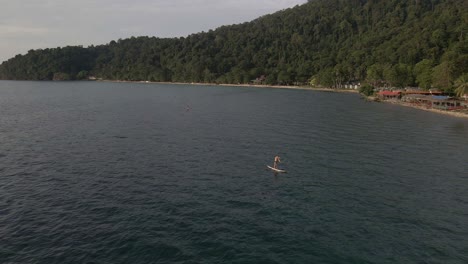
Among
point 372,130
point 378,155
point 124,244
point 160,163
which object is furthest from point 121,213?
point 372,130

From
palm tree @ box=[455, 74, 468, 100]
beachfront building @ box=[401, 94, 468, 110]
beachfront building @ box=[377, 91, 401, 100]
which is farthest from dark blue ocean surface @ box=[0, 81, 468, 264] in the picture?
beachfront building @ box=[377, 91, 401, 100]

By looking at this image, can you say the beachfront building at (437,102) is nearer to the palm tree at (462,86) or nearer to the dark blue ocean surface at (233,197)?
the palm tree at (462,86)

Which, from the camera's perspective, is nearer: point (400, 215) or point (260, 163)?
point (400, 215)

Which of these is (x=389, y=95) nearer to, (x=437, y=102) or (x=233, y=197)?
(x=437, y=102)

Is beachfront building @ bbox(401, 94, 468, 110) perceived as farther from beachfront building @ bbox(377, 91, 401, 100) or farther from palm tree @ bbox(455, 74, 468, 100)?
beachfront building @ bbox(377, 91, 401, 100)

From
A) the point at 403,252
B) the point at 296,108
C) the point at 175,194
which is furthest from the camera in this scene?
the point at 296,108

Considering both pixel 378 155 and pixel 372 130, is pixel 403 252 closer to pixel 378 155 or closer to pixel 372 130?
pixel 378 155

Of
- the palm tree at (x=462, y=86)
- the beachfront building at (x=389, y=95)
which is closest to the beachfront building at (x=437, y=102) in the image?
the palm tree at (x=462, y=86)

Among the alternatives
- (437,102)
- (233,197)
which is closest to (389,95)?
(437,102)
